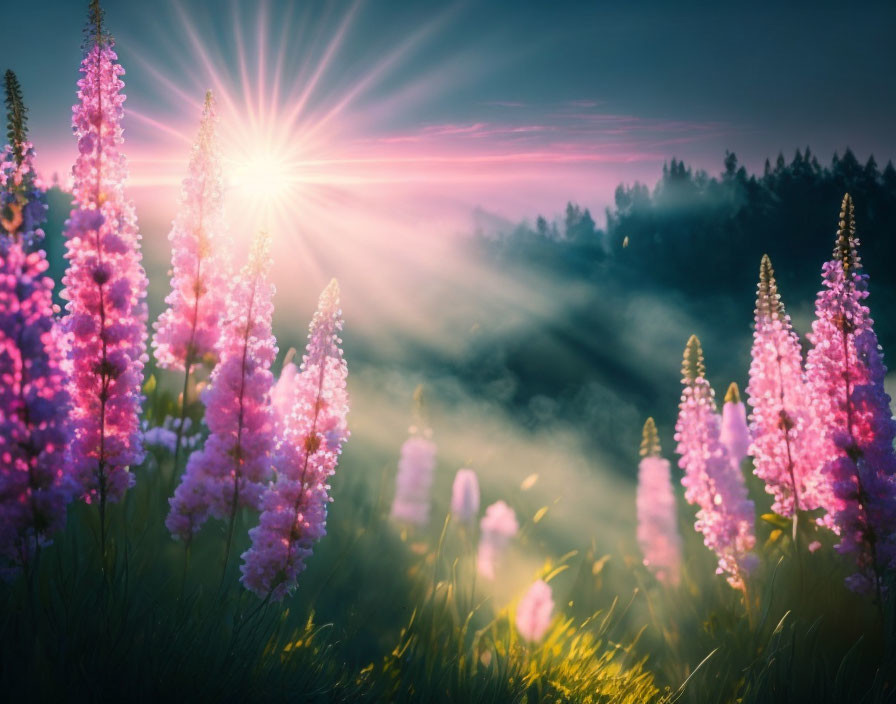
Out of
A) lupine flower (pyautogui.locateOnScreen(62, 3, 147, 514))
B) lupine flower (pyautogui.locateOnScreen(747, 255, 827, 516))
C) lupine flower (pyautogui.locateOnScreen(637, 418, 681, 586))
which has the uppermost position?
lupine flower (pyautogui.locateOnScreen(62, 3, 147, 514))

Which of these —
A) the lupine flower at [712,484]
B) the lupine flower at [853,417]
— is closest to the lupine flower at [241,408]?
the lupine flower at [712,484]

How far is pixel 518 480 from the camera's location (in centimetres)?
923

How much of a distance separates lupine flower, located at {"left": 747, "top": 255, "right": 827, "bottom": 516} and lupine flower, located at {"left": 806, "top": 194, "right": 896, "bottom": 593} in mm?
238

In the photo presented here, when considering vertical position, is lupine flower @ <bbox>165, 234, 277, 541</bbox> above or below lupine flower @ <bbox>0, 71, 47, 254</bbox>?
below

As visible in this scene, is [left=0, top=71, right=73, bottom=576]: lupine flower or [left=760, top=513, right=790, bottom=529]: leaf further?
[left=760, top=513, right=790, bottom=529]: leaf

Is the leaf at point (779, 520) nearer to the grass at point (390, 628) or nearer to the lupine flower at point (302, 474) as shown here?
the grass at point (390, 628)

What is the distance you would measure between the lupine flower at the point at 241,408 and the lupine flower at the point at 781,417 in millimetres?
3916

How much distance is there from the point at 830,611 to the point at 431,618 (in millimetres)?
3334

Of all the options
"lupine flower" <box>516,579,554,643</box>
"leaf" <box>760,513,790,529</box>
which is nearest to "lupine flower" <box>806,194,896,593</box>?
"leaf" <box>760,513,790,529</box>

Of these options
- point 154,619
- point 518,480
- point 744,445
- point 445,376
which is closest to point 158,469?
point 154,619

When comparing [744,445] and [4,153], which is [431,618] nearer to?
[4,153]

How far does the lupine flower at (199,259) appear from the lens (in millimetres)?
4414

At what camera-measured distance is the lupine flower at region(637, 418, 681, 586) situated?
6613mm

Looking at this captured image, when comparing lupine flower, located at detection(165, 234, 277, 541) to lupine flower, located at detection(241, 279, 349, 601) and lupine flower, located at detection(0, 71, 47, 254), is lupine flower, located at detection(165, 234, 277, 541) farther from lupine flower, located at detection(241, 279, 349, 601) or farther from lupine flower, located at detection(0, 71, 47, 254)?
lupine flower, located at detection(0, 71, 47, 254)
